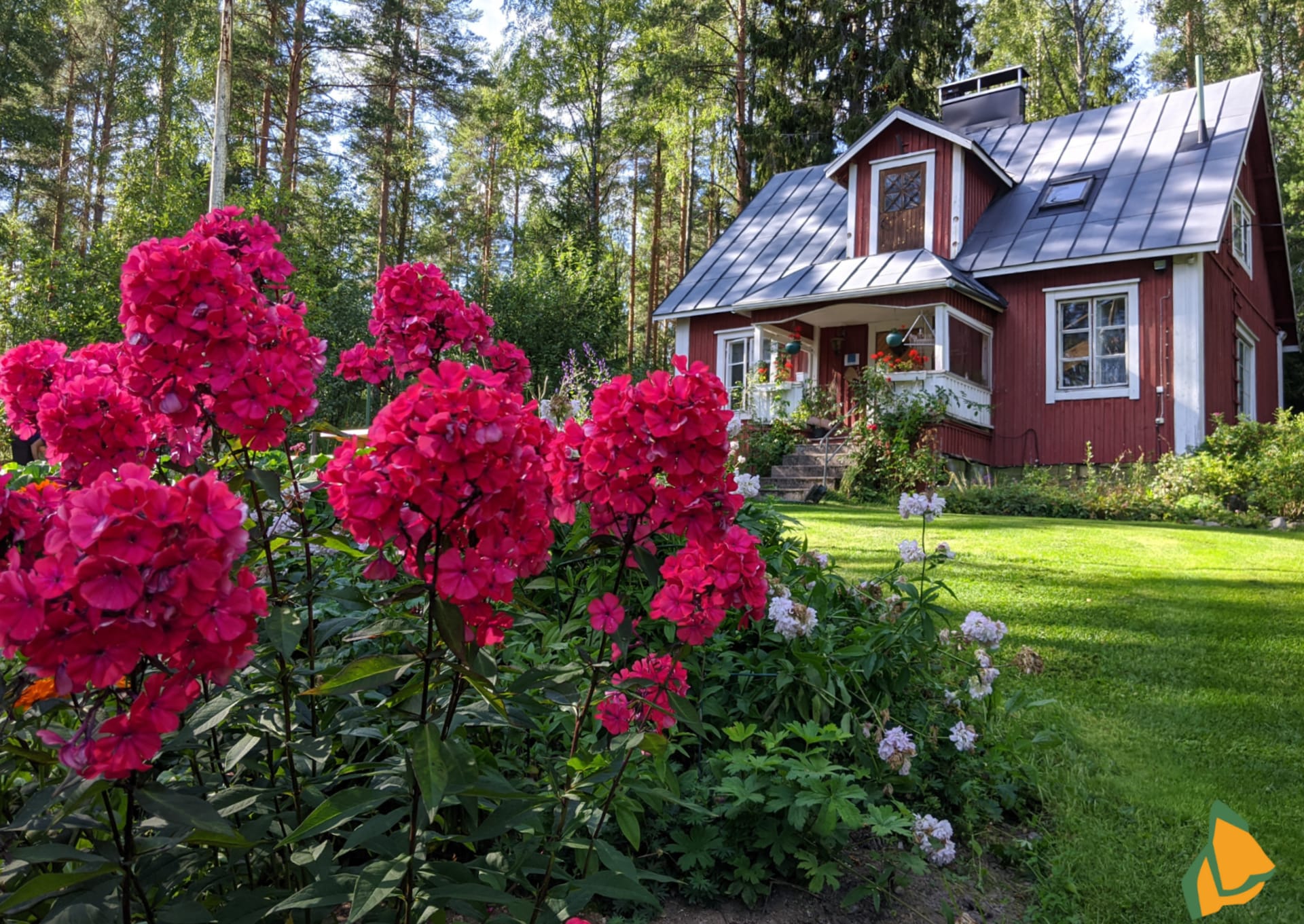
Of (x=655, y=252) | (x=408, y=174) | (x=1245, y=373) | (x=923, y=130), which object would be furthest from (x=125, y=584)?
(x=655, y=252)

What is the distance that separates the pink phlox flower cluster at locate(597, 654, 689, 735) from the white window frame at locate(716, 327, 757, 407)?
1311cm

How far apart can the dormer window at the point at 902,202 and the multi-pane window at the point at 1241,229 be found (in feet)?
15.0

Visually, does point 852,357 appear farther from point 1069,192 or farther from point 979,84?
point 979,84

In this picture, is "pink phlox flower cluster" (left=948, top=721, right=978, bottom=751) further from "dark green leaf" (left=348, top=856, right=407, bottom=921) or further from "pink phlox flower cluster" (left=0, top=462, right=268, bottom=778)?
"pink phlox flower cluster" (left=0, top=462, right=268, bottom=778)

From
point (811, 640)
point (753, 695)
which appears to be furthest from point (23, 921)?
point (811, 640)

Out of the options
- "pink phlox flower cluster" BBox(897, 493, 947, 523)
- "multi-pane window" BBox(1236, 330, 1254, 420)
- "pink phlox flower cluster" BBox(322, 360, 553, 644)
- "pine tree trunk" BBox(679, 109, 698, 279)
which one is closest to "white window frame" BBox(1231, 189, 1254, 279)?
"multi-pane window" BBox(1236, 330, 1254, 420)

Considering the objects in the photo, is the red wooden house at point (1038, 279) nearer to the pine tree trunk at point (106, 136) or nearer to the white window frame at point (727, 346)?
the white window frame at point (727, 346)

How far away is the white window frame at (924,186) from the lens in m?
13.5

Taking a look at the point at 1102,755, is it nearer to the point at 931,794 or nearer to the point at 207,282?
the point at 931,794

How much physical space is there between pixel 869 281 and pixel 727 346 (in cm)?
319

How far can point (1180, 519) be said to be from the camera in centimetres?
916

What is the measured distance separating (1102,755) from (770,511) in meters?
1.50

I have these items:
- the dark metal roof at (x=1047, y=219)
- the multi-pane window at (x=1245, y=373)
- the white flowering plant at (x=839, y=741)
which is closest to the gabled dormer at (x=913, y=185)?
the dark metal roof at (x=1047, y=219)

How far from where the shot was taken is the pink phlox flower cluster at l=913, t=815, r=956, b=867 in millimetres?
2150
